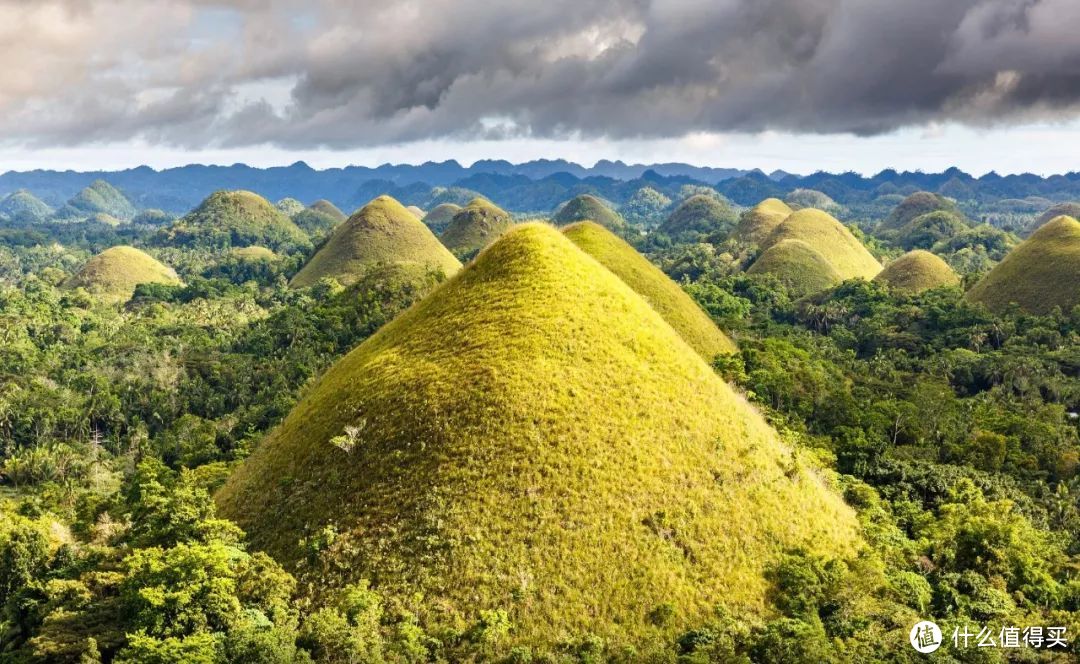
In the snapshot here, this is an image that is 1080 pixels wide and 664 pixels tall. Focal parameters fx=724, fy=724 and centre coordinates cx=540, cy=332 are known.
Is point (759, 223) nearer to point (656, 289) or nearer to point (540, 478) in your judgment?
point (656, 289)

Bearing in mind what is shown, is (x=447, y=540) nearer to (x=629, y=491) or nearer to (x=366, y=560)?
(x=366, y=560)

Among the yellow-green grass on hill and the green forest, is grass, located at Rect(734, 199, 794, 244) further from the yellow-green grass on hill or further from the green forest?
the green forest

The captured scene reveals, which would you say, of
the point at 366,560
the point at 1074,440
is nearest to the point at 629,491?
the point at 366,560

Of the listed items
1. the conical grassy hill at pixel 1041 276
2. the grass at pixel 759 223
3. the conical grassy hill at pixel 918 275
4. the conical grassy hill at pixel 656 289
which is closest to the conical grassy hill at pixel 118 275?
the conical grassy hill at pixel 656 289

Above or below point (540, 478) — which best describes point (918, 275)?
below

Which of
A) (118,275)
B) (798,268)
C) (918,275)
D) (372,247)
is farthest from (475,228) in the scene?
(918,275)
